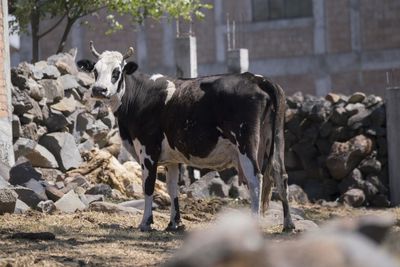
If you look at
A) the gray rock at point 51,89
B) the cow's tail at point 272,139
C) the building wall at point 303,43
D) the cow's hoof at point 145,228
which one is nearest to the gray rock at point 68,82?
the gray rock at point 51,89

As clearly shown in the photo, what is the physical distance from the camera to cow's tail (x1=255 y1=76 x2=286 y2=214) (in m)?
10.6

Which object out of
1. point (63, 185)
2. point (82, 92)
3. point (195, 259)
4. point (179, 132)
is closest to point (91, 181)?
point (63, 185)

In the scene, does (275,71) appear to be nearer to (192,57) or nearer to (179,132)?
(192,57)

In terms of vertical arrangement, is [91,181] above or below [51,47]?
below

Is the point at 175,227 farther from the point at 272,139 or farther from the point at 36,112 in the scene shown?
the point at 36,112

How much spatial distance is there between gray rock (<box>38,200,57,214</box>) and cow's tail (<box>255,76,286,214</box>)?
106 inches

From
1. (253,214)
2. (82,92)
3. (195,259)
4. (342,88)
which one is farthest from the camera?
(342,88)

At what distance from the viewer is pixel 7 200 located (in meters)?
11.1

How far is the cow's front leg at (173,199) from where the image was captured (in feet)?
35.5

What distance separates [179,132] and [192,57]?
735 cm

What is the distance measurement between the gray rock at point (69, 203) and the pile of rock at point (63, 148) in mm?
13

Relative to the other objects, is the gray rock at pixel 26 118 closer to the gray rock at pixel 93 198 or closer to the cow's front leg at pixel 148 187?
the gray rock at pixel 93 198

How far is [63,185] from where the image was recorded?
13.4 meters

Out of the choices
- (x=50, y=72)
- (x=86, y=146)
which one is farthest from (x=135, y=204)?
(x=50, y=72)
